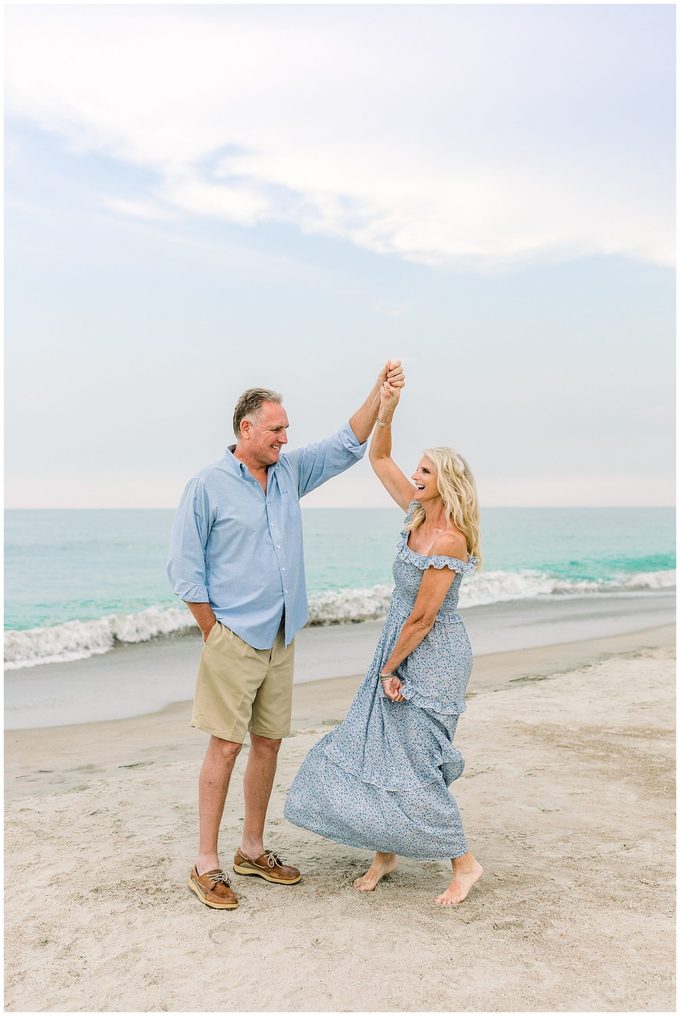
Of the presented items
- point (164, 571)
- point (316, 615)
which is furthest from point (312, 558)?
point (316, 615)

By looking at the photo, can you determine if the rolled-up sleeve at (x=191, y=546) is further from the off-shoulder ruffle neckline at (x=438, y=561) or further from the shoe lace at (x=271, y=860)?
the shoe lace at (x=271, y=860)

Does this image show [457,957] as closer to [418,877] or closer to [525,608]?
[418,877]

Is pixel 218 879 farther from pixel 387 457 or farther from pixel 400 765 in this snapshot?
pixel 387 457

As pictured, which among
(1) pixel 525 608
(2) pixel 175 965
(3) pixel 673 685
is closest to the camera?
(2) pixel 175 965

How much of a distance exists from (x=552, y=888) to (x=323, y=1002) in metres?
1.33

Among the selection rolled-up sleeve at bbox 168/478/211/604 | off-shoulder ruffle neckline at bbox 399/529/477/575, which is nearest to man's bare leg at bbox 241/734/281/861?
rolled-up sleeve at bbox 168/478/211/604

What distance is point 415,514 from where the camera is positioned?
4043mm

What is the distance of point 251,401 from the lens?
4.11 meters

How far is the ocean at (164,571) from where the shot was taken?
44.0 ft

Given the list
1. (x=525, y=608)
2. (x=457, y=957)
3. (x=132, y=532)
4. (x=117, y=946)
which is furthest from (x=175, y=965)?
(x=132, y=532)

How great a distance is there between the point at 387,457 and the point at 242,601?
0.95m

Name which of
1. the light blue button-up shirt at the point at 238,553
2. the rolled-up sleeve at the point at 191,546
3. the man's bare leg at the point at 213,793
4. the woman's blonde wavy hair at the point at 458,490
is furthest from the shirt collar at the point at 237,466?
the man's bare leg at the point at 213,793

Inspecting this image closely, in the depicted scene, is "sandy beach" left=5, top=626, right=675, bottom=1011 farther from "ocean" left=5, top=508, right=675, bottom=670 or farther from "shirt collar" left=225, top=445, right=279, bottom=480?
"ocean" left=5, top=508, right=675, bottom=670

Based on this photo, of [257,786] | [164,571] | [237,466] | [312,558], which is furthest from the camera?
[312,558]
